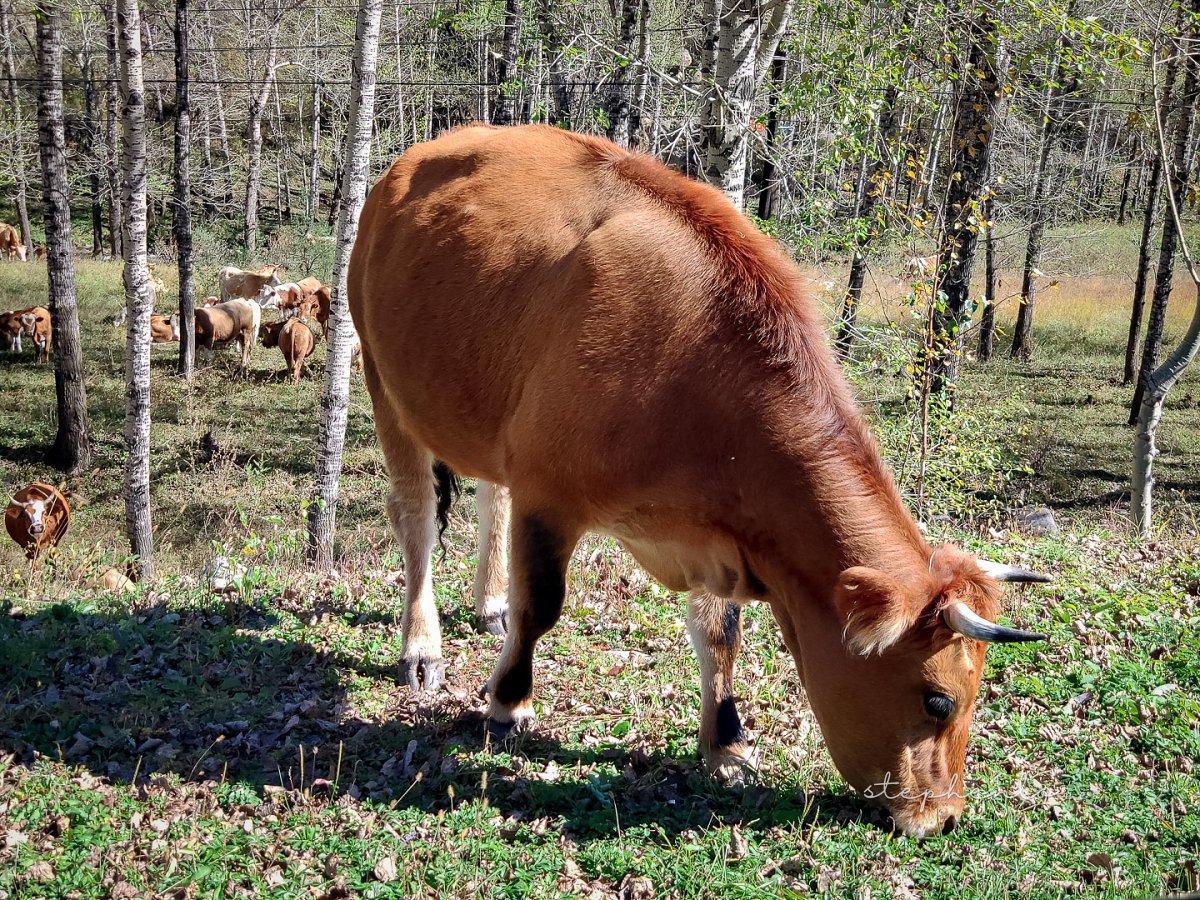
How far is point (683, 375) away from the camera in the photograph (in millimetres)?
3736

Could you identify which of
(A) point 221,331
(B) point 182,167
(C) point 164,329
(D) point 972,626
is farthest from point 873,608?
(C) point 164,329

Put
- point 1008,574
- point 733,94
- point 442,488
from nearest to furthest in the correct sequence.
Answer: point 1008,574 → point 442,488 → point 733,94

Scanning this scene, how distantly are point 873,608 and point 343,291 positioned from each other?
7104 millimetres

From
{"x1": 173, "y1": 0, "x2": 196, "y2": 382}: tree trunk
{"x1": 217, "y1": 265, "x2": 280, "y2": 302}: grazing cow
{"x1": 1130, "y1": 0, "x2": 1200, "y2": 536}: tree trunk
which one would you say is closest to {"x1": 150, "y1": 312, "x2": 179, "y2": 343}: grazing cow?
{"x1": 217, "y1": 265, "x2": 280, "y2": 302}: grazing cow

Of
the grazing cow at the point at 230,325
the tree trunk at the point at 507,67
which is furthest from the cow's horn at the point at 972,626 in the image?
the grazing cow at the point at 230,325

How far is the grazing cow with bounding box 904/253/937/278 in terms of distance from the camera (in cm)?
751

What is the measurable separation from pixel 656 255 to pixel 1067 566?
407cm

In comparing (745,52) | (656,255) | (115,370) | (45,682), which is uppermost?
(745,52)

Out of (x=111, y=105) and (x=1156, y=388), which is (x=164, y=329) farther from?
(x=1156, y=388)

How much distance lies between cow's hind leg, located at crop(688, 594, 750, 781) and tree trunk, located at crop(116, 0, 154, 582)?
7.85m

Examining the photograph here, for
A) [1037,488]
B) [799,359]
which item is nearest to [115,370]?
[1037,488]

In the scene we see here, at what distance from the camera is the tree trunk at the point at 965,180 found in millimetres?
8258

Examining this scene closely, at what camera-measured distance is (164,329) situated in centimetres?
2566

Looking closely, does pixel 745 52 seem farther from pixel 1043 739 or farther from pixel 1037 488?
pixel 1037 488
